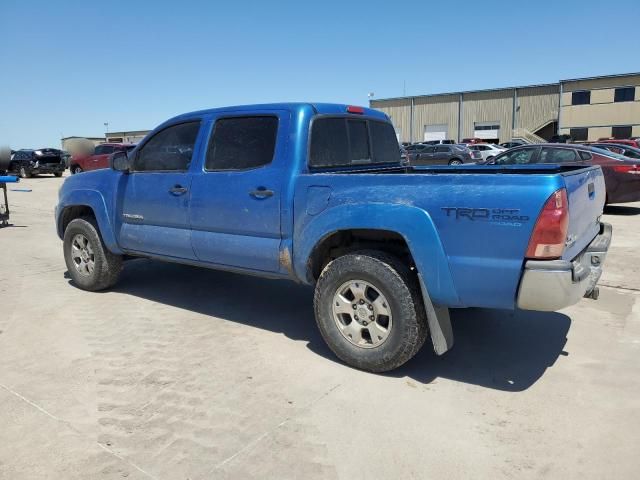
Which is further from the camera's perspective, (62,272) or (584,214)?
(62,272)

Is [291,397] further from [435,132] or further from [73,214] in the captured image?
[435,132]

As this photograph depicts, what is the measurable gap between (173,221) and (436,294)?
2.69 m

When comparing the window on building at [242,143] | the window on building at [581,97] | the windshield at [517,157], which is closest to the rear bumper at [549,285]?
the window on building at [242,143]

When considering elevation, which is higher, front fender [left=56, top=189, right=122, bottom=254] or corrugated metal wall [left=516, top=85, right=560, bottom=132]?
corrugated metal wall [left=516, top=85, right=560, bottom=132]

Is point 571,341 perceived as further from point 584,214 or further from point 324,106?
point 324,106

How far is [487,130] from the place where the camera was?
58.1 meters

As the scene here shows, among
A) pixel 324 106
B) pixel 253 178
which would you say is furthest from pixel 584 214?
pixel 253 178

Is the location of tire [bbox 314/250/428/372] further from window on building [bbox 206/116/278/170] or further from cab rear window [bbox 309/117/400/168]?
window on building [bbox 206/116/278/170]

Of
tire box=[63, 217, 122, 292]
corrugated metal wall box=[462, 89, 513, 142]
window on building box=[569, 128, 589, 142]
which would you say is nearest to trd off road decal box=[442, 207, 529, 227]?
tire box=[63, 217, 122, 292]

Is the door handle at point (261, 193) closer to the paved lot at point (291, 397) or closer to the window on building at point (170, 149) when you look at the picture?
the window on building at point (170, 149)

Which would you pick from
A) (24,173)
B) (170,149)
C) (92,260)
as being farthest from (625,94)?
(92,260)

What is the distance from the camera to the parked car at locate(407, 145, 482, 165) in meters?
25.2

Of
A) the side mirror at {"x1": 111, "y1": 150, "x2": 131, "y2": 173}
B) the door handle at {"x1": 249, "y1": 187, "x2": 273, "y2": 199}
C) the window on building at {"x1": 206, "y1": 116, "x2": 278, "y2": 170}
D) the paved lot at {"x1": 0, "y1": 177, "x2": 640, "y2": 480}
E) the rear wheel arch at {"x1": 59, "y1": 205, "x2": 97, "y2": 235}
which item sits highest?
the window on building at {"x1": 206, "y1": 116, "x2": 278, "y2": 170}

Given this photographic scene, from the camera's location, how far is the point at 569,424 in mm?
3104
